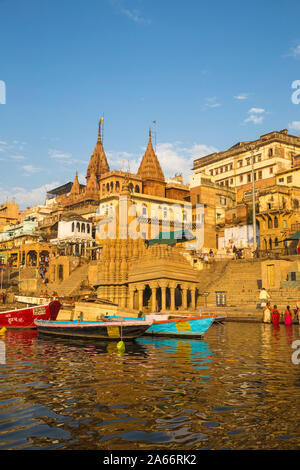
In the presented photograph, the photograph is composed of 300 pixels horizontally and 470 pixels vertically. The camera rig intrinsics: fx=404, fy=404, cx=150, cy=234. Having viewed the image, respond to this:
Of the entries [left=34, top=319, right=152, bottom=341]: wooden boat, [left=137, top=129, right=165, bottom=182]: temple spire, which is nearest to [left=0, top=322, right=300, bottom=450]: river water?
[left=34, top=319, right=152, bottom=341]: wooden boat

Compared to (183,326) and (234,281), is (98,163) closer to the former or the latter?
(234,281)

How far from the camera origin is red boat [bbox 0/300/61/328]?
30656 millimetres

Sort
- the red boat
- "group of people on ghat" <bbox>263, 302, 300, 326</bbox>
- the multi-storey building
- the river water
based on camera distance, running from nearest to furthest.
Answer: the river water → "group of people on ghat" <bbox>263, 302, 300, 326</bbox> → the red boat → the multi-storey building

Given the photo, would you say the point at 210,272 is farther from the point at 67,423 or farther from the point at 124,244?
the point at 67,423

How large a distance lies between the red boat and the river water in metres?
14.0

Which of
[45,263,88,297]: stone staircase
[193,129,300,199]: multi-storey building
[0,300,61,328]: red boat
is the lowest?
[0,300,61,328]: red boat

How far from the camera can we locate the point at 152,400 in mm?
8891

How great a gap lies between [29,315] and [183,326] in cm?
1495

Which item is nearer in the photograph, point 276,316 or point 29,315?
point 276,316

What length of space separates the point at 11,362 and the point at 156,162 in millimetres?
68491

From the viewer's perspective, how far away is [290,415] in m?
7.58

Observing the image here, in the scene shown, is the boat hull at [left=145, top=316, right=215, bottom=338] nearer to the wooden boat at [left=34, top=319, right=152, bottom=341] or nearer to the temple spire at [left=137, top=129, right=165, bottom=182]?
the wooden boat at [left=34, top=319, right=152, bottom=341]

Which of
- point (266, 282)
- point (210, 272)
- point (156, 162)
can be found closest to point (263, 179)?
point (156, 162)

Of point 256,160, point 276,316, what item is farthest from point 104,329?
point 256,160
